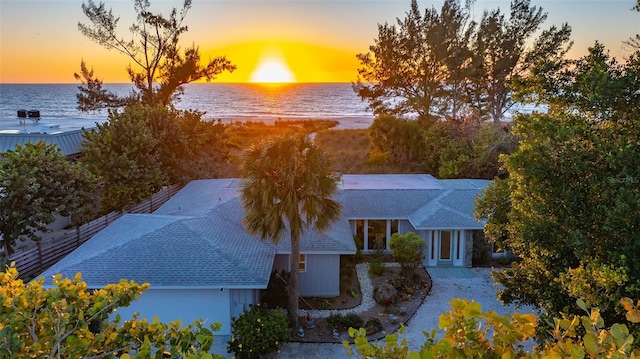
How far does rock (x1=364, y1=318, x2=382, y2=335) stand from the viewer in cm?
1243

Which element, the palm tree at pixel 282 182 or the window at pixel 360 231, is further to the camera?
the window at pixel 360 231

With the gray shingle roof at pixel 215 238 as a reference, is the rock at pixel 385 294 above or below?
below

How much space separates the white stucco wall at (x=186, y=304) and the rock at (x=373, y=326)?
12.7 ft

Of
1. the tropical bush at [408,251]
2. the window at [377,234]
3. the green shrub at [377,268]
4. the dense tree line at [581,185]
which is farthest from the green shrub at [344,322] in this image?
the window at [377,234]

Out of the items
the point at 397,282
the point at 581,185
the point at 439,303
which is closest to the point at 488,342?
the point at 581,185

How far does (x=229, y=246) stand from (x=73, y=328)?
8.59m

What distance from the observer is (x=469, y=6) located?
118 ft

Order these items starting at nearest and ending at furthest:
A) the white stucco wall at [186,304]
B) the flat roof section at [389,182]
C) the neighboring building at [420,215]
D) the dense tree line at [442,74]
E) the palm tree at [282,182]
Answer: the palm tree at [282,182]
the white stucco wall at [186,304]
the neighboring building at [420,215]
the flat roof section at [389,182]
the dense tree line at [442,74]

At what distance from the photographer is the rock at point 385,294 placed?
46.3 feet

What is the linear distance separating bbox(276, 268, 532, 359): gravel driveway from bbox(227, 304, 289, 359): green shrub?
1.86 ft

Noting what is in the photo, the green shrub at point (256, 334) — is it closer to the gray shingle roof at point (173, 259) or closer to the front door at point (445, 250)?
the gray shingle roof at point (173, 259)

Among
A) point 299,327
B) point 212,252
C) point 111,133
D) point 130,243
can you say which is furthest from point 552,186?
point 111,133

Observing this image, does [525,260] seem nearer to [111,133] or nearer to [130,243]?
[130,243]

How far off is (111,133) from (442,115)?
1005 inches
